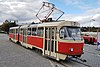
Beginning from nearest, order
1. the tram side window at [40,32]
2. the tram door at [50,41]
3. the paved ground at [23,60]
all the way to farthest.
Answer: the paved ground at [23,60] → the tram door at [50,41] → the tram side window at [40,32]

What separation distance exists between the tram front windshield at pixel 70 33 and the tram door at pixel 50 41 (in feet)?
2.35

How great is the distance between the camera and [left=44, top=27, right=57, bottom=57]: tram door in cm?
1409

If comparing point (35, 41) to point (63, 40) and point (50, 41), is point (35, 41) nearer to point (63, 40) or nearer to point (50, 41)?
point (50, 41)

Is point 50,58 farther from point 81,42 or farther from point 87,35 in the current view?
point 87,35

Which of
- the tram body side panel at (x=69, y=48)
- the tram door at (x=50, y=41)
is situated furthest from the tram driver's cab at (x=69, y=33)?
the tram door at (x=50, y=41)

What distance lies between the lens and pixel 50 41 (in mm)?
14680

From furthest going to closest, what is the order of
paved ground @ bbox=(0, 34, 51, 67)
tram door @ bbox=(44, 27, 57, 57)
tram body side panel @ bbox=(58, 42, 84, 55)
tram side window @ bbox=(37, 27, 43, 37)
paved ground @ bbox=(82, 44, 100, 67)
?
tram side window @ bbox=(37, 27, 43, 37)
tram door @ bbox=(44, 27, 57, 57)
paved ground @ bbox=(82, 44, 100, 67)
tram body side panel @ bbox=(58, 42, 84, 55)
paved ground @ bbox=(0, 34, 51, 67)

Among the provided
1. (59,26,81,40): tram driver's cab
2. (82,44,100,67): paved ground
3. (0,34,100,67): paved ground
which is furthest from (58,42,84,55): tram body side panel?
(82,44,100,67): paved ground

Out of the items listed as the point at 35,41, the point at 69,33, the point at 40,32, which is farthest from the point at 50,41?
the point at 35,41

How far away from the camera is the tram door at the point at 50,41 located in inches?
555

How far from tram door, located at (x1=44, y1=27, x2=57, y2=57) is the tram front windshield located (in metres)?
0.72

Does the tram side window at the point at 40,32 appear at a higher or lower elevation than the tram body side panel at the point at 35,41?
higher

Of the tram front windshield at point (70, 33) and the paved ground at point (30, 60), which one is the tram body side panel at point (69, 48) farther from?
the paved ground at point (30, 60)

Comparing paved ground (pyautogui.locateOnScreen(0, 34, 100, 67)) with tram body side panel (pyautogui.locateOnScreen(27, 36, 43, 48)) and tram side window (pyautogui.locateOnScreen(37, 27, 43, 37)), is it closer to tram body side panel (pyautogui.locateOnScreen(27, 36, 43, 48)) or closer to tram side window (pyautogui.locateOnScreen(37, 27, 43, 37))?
tram body side panel (pyautogui.locateOnScreen(27, 36, 43, 48))
